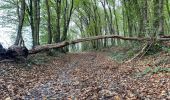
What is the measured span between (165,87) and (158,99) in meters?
1.24

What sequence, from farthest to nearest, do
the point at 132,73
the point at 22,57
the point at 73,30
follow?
the point at 73,30, the point at 22,57, the point at 132,73

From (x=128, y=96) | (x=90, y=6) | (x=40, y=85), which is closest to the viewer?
(x=128, y=96)

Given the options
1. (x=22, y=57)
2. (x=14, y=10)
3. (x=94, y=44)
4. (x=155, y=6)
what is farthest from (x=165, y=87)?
(x=94, y=44)

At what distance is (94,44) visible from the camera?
158ft

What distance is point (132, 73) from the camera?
1196 cm

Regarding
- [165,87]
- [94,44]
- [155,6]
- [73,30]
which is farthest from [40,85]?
[73,30]

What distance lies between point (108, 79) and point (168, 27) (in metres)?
40.4

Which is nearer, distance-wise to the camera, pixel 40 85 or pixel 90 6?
pixel 40 85

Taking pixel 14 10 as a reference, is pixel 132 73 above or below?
below

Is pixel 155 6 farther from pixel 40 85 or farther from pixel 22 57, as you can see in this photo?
pixel 40 85

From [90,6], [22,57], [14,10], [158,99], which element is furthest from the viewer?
[90,6]

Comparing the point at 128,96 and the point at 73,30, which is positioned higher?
the point at 73,30

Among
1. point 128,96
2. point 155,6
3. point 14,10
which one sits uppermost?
point 14,10

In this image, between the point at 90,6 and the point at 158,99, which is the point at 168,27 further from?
the point at 158,99
